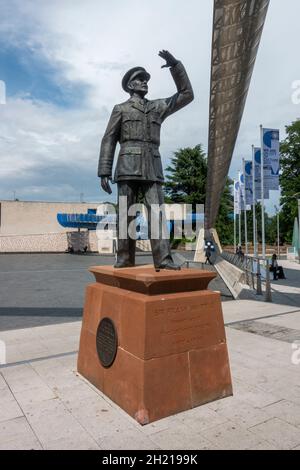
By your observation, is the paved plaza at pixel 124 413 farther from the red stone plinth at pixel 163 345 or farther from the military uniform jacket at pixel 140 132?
the military uniform jacket at pixel 140 132

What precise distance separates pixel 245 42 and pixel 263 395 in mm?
8714

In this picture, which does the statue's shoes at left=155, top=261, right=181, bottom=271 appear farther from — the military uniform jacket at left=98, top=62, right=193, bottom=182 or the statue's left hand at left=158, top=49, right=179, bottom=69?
the statue's left hand at left=158, top=49, right=179, bottom=69

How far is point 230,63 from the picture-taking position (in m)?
10.3

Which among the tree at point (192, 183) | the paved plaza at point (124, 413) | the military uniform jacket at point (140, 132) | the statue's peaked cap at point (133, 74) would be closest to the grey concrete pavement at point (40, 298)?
the paved plaza at point (124, 413)

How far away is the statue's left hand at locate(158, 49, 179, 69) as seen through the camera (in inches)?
171

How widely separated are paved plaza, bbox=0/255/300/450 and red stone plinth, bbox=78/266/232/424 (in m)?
0.15

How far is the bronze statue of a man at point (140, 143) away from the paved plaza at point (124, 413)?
5.46ft

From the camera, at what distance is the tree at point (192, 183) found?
46.4m

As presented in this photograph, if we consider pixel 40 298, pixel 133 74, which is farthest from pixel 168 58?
pixel 40 298

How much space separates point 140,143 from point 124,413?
10.2ft

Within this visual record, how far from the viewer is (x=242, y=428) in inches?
127

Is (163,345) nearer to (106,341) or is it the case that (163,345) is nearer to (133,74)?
(106,341)

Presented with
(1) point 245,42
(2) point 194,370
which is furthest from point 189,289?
(1) point 245,42

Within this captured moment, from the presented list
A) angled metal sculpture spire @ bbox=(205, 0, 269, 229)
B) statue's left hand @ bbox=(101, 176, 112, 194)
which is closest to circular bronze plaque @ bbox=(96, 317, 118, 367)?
statue's left hand @ bbox=(101, 176, 112, 194)
